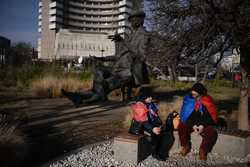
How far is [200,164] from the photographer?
479 cm

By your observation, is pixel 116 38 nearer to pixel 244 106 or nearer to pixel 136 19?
pixel 136 19

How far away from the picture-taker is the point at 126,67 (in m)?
8.38

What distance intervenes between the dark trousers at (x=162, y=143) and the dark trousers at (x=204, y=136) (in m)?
0.20

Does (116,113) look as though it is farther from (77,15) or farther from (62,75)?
(77,15)

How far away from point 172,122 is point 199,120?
52 cm

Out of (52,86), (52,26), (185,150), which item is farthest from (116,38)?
(52,26)

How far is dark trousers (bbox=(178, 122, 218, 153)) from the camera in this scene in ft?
16.1

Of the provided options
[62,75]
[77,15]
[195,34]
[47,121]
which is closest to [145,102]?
[195,34]

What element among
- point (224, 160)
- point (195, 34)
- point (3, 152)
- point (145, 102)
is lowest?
point (224, 160)

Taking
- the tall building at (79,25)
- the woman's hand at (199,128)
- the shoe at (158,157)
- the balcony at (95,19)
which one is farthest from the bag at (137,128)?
the balcony at (95,19)

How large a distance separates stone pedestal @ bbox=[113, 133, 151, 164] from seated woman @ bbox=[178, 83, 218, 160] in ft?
2.49

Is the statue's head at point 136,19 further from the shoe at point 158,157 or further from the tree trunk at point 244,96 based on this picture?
the shoe at point 158,157

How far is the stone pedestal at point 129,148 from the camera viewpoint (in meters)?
4.54

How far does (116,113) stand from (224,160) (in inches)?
160
